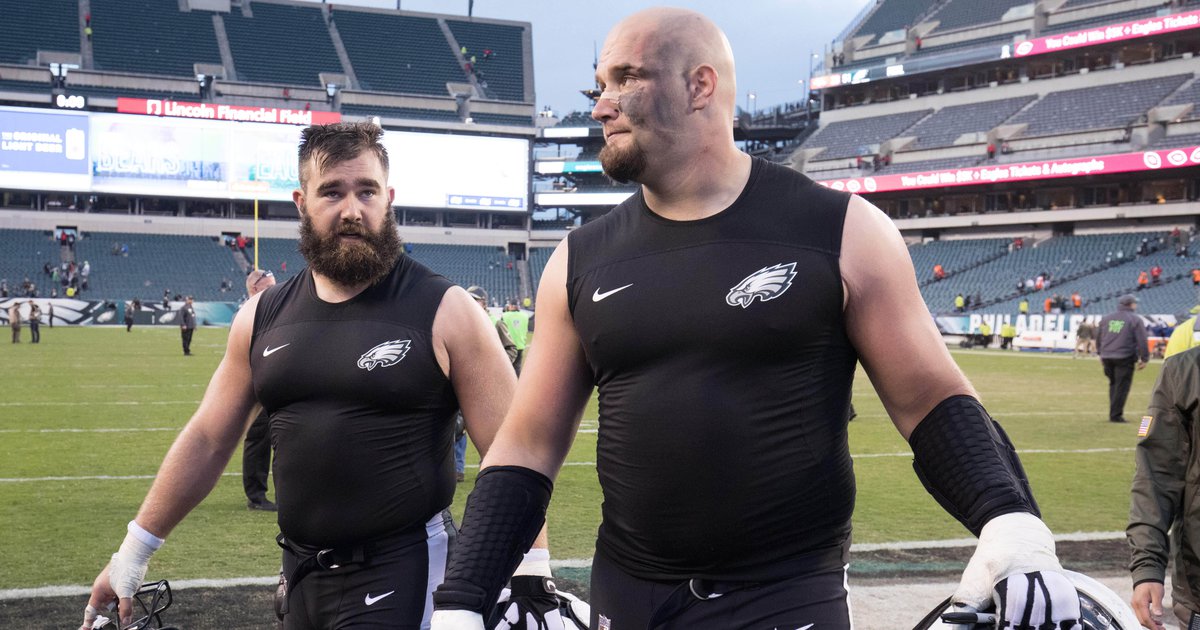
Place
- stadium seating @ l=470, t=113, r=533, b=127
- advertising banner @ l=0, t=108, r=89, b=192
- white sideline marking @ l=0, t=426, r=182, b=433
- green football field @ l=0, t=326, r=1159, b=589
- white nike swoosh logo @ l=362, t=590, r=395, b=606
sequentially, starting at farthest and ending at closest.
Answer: stadium seating @ l=470, t=113, r=533, b=127
advertising banner @ l=0, t=108, r=89, b=192
white sideline marking @ l=0, t=426, r=182, b=433
green football field @ l=0, t=326, r=1159, b=589
white nike swoosh logo @ l=362, t=590, r=395, b=606

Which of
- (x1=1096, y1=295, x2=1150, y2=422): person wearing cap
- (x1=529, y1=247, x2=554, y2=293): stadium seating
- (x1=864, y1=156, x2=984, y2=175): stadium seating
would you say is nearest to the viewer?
(x1=1096, y1=295, x2=1150, y2=422): person wearing cap

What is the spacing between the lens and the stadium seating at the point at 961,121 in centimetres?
6047

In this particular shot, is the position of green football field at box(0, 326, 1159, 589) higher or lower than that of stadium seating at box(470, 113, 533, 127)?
lower

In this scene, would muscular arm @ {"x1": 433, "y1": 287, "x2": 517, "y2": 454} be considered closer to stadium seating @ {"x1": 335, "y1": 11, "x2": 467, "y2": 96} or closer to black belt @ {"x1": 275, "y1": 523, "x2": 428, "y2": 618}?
black belt @ {"x1": 275, "y1": 523, "x2": 428, "y2": 618}

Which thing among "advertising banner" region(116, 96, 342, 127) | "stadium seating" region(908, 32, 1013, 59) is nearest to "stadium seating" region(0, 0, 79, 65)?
"advertising banner" region(116, 96, 342, 127)

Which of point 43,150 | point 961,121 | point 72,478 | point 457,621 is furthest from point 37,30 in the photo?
point 457,621

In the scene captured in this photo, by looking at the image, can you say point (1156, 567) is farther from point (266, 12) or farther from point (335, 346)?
point (266, 12)

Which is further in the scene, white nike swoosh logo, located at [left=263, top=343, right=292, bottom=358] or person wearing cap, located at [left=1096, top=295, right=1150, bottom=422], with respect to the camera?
person wearing cap, located at [left=1096, top=295, right=1150, bottom=422]

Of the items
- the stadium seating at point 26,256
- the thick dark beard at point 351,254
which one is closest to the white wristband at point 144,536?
the thick dark beard at point 351,254

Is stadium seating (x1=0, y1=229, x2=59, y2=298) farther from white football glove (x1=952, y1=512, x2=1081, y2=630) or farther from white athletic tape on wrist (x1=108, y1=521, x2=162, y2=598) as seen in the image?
white football glove (x1=952, y1=512, x2=1081, y2=630)

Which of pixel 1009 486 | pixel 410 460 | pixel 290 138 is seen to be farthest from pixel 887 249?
pixel 290 138

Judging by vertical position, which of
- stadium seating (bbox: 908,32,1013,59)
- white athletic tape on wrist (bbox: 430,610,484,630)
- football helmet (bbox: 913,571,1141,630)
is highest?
stadium seating (bbox: 908,32,1013,59)

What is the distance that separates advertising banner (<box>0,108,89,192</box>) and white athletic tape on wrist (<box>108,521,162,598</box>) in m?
64.7

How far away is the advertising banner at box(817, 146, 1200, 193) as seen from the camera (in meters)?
48.8
